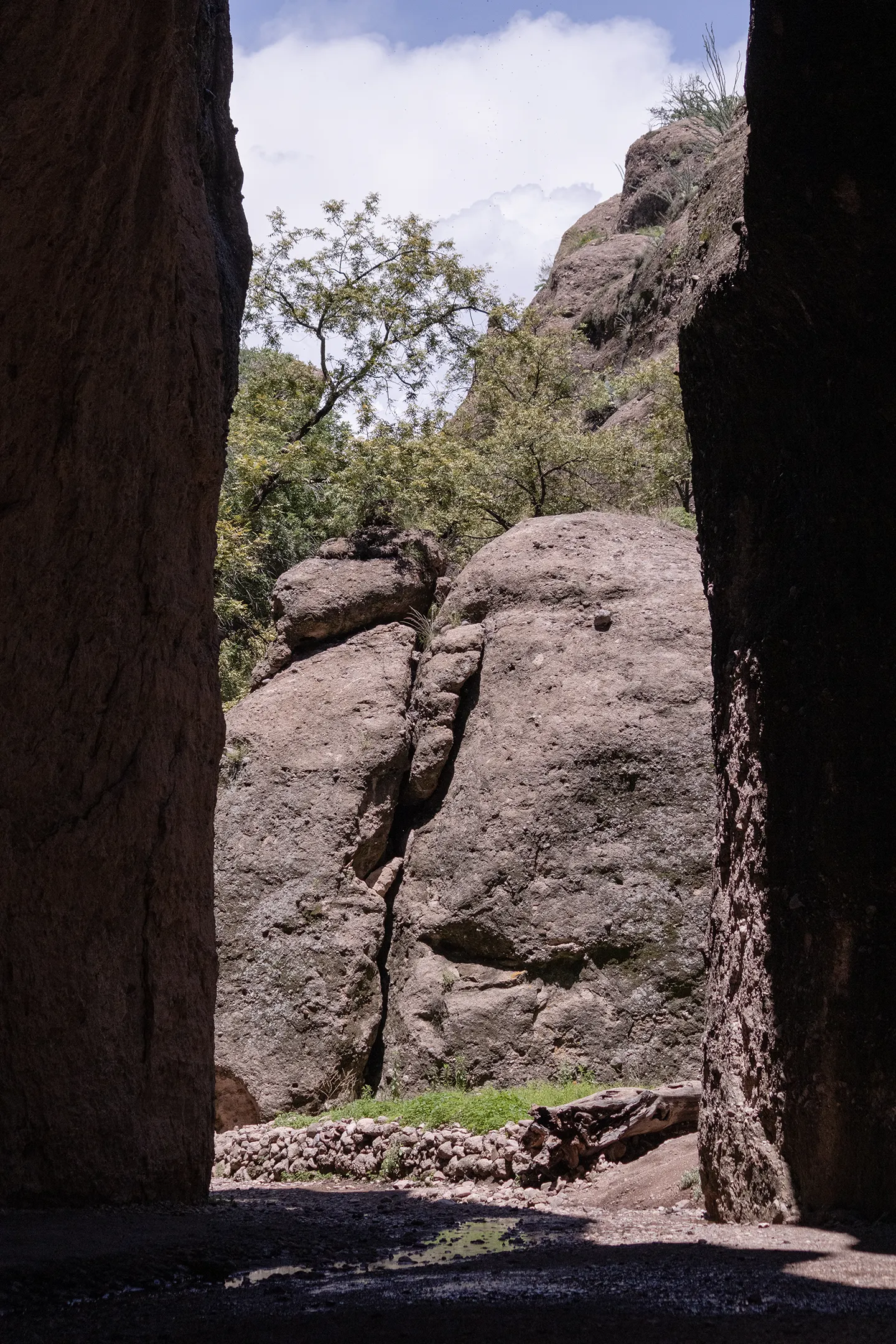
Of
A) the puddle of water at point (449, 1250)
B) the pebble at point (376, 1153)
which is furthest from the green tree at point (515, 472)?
the puddle of water at point (449, 1250)

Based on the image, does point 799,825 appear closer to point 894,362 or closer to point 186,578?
point 894,362

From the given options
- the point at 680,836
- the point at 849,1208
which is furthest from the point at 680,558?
the point at 849,1208

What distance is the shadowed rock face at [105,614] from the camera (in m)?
4.66

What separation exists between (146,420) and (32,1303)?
373 cm

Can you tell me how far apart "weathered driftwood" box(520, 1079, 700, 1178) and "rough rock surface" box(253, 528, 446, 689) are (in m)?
5.93

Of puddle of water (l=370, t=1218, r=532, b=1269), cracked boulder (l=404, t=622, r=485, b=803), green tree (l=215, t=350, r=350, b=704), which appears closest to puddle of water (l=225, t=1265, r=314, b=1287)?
puddle of water (l=370, t=1218, r=532, b=1269)

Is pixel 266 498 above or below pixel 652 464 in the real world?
below

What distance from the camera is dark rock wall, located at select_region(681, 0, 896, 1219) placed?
15.1 feet

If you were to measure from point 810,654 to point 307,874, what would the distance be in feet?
19.9

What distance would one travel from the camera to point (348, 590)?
11906 mm

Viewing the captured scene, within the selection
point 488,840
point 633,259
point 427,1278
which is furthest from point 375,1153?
point 633,259

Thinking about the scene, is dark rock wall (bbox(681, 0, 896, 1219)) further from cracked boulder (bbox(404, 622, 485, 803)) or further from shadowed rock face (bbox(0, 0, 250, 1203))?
cracked boulder (bbox(404, 622, 485, 803))

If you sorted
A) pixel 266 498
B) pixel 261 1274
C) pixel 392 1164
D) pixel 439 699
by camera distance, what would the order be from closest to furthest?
pixel 261 1274, pixel 392 1164, pixel 439 699, pixel 266 498

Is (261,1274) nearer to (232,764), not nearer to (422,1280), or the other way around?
(422,1280)
